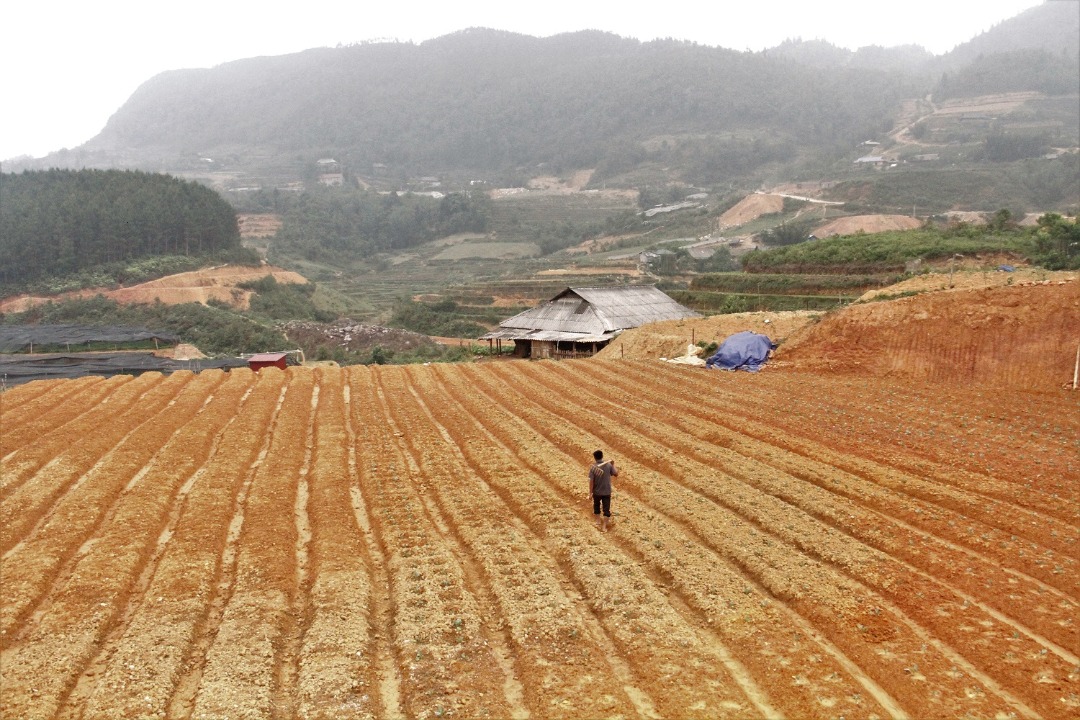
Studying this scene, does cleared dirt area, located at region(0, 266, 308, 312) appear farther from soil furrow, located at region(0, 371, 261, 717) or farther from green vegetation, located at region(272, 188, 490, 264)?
soil furrow, located at region(0, 371, 261, 717)

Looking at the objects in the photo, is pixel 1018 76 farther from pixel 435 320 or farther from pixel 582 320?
pixel 582 320

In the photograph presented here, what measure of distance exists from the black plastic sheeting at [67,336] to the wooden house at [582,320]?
66.2 ft

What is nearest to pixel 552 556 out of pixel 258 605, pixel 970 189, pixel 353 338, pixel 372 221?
pixel 258 605

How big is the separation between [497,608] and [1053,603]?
662 centimetres

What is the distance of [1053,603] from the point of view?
875 cm

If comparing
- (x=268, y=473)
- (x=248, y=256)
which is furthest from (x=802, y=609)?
(x=248, y=256)

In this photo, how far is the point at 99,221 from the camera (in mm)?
62406

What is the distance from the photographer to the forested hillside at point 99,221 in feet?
198

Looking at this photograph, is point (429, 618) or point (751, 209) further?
point (751, 209)

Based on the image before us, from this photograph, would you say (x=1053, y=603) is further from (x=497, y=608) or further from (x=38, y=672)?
(x=38, y=672)

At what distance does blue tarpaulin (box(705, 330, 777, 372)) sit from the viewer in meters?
25.2

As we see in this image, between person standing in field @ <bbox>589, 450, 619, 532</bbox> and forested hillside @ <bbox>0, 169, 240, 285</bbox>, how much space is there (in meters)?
63.7

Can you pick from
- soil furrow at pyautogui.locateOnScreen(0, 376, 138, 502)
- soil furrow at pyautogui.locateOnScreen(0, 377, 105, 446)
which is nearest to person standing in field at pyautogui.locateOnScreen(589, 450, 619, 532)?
soil furrow at pyautogui.locateOnScreen(0, 376, 138, 502)

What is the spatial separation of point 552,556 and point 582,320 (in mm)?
26858
